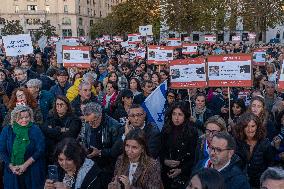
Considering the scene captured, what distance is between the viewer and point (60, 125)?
6.44 metres

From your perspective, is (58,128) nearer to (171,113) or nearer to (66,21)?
(171,113)

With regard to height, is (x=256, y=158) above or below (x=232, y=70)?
below

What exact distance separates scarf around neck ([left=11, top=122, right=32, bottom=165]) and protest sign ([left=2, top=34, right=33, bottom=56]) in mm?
8571

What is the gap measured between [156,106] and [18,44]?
8.39m

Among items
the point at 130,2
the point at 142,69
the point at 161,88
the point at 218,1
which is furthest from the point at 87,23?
the point at 161,88

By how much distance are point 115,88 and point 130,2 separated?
155 feet

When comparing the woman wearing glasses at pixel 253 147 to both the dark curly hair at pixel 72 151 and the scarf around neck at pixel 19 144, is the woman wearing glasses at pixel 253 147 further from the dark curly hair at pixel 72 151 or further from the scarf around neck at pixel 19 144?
the scarf around neck at pixel 19 144

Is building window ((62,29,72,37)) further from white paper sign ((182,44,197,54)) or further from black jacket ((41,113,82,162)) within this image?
black jacket ((41,113,82,162))

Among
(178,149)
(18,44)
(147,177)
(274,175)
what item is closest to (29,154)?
(178,149)

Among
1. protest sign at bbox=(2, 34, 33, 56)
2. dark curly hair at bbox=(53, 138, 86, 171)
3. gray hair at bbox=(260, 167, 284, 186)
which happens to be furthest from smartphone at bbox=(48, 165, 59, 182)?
protest sign at bbox=(2, 34, 33, 56)

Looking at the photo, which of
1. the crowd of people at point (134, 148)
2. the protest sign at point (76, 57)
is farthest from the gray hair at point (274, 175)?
the protest sign at point (76, 57)

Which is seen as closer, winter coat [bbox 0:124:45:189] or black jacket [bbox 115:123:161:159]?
black jacket [bbox 115:123:161:159]

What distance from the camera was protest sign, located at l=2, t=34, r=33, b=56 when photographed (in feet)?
45.2

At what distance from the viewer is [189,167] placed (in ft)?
19.1
